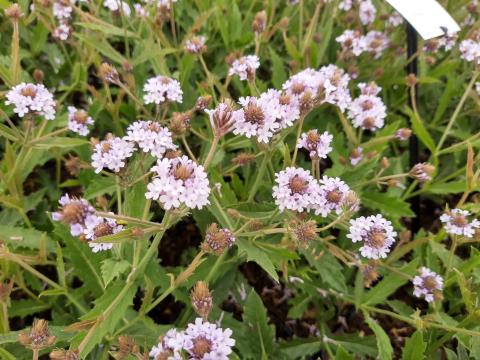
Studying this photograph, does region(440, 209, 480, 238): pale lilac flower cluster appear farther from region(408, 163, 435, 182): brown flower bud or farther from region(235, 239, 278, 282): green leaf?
region(235, 239, 278, 282): green leaf

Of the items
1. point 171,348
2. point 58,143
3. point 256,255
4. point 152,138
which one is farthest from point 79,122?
point 171,348

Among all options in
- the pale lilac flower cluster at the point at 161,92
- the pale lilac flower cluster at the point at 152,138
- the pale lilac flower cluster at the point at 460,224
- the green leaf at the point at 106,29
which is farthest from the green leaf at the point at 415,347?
the green leaf at the point at 106,29

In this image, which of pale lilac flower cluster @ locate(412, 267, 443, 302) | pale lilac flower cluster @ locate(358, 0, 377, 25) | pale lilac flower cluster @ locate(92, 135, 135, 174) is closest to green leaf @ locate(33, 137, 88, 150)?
pale lilac flower cluster @ locate(92, 135, 135, 174)

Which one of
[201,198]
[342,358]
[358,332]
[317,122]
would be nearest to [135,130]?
[201,198]

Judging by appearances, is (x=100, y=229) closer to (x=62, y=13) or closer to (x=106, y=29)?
(x=106, y=29)

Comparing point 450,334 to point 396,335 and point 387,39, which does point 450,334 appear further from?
point 387,39
